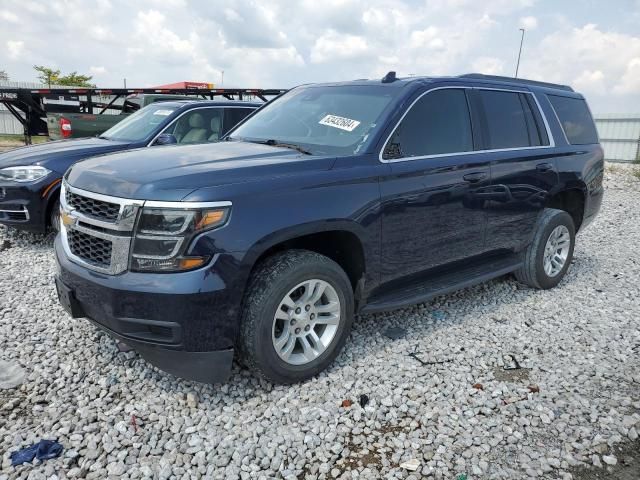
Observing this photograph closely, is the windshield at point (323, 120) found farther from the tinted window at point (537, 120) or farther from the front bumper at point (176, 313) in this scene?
the tinted window at point (537, 120)

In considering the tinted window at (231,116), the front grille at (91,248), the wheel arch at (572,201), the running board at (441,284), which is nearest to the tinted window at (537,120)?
the wheel arch at (572,201)

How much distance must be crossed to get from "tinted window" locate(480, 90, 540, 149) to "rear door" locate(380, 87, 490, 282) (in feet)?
0.93

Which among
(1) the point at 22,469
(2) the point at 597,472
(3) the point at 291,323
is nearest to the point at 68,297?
(1) the point at 22,469

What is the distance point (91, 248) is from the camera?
9.77 feet

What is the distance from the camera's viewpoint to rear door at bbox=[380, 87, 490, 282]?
3.51 meters

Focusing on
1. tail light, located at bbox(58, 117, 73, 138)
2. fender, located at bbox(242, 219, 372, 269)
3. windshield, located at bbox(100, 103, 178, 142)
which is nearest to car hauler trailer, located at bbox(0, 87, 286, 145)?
tail light, located at bbox(58, 117, 73, 138)

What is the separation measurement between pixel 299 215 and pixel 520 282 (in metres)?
3.22

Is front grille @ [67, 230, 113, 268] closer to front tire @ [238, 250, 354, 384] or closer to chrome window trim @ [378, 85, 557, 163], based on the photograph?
front tire @ [238, 250, 354, 384]

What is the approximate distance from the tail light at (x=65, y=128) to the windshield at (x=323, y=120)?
650 centimetres

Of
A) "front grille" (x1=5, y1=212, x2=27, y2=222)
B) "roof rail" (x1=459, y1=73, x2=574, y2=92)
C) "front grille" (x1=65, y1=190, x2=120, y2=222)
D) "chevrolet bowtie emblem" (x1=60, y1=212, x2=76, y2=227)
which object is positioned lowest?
"front grille" (x1=5, y1=212, x2=27, y2=222)

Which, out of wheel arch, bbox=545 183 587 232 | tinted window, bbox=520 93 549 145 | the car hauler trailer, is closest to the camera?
tinted window, bbox=520 93 549 145

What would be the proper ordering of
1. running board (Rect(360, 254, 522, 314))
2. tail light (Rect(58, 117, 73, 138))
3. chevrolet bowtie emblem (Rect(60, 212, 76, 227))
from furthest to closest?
tail light (Rect(58, 117, 73, 138))
running board (Rect(360, 254, 522, 314))
chevrolet bowtie emblem (Rect(60, 212, 76, 227))

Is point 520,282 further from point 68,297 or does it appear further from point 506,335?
point 68,297

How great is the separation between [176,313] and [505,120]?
338 centimetres
